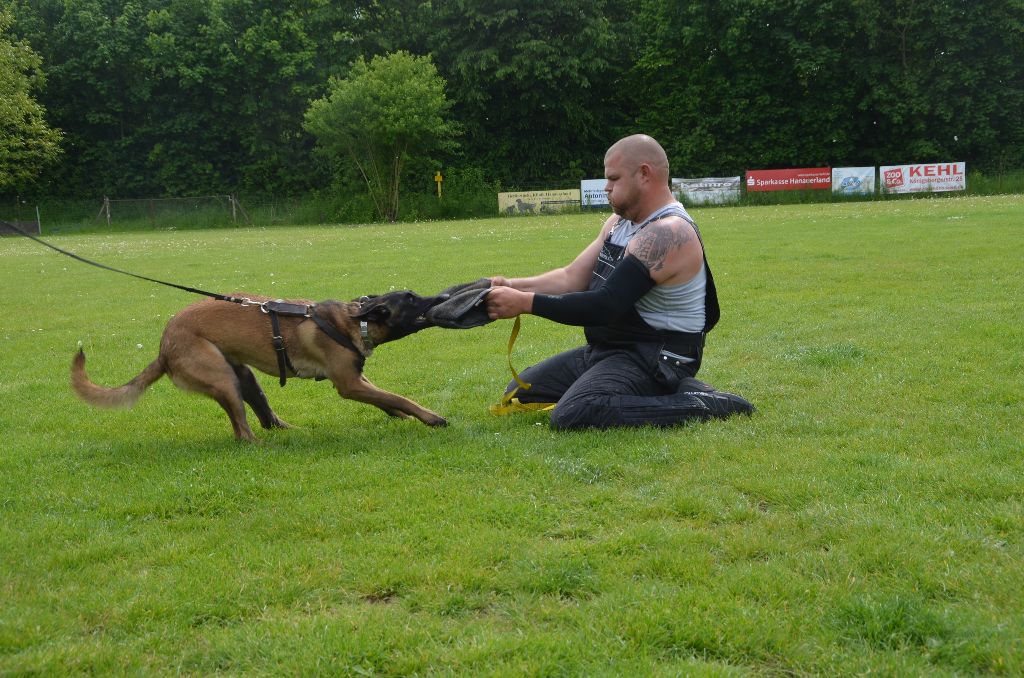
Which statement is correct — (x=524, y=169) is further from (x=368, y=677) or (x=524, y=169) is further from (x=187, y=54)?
(x=368, y=677)

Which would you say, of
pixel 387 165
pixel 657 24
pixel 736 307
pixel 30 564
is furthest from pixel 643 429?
pixel 657 24

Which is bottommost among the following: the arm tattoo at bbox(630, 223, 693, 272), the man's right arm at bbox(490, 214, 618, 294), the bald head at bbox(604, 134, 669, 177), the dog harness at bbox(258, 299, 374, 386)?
the dog harness at bbox(258, 299, 374, 386)

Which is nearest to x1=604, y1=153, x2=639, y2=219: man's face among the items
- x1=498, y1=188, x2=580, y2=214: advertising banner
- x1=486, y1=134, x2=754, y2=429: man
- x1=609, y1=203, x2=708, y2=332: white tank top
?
x1=486, y1=134, x2=754, y2=429: man

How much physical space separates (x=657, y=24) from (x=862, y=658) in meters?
52.8

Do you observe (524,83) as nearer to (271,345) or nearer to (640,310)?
(640,310)

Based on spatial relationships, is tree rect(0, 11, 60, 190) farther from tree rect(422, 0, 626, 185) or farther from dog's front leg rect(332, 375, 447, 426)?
dog's front leg rect(332, 375, 447, 426)

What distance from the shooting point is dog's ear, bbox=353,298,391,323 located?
5785 mm

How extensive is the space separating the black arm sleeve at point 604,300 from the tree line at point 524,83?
40.2m

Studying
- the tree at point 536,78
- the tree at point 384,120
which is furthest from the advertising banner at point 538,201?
the tree at point 536,78

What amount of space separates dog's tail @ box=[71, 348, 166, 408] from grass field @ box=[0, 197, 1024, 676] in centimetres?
29

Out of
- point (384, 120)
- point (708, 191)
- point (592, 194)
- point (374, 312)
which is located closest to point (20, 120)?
point (384, 120)

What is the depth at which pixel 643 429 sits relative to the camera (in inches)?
215

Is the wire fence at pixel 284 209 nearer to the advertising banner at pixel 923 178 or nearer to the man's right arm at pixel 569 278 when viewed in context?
the advertising banner at pixel 923 178

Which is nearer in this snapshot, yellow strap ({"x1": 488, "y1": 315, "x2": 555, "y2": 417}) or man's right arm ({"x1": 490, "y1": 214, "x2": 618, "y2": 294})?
yellow strap ({"x1": 488, "y1": 315, "x2": 555, "y2": 417})
